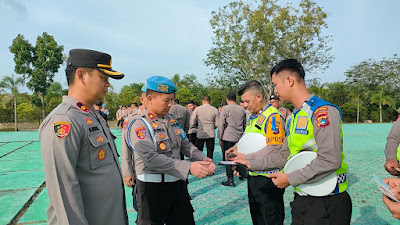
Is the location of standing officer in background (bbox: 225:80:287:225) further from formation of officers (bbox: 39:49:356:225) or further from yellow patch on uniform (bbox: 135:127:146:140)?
yellow patch on uniform (bbox: 135:127:146:140)

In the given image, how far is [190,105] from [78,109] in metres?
8.15

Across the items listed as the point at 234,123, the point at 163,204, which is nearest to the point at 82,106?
the point at 163,204

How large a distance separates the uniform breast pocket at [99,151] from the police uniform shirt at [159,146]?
57cm

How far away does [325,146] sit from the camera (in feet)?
6.02

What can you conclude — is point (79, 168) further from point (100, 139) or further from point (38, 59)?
point (38, 59)

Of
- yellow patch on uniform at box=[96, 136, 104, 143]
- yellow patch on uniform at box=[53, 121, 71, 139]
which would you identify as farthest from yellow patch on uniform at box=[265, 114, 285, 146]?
yellow patch on uniform at box=[53, 121, 71, 139]

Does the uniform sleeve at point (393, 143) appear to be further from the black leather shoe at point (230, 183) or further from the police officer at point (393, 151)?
the black leather shoe at point (230, 183)

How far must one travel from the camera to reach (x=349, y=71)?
129 feet

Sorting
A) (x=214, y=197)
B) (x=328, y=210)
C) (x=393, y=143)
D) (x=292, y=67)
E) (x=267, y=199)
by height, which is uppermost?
(x=292, y=67)

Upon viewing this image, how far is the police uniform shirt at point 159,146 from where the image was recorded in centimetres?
234

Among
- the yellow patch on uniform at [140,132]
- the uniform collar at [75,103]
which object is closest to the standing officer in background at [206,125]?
the yellow patch on uniform at [140,132]

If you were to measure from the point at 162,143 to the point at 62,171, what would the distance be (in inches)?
46.5

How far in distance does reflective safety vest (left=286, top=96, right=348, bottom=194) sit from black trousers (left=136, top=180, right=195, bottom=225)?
1.24 metres

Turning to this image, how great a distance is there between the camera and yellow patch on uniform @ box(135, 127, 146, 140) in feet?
8.00
